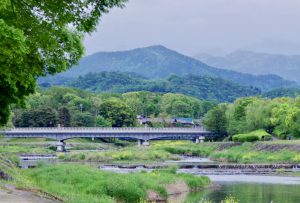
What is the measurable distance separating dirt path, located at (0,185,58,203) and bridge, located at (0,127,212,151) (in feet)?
285

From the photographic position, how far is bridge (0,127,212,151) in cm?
11188

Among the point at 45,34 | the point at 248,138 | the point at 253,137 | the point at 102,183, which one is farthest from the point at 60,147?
the point at 45,34

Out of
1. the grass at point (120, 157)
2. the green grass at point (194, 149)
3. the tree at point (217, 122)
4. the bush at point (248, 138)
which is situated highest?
the tree at point (217, 122)

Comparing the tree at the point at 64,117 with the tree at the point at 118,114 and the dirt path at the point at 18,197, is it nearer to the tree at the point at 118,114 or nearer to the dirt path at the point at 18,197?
the tree at the point at 118,114

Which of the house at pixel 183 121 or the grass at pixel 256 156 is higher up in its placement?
the house at pixel 183 121

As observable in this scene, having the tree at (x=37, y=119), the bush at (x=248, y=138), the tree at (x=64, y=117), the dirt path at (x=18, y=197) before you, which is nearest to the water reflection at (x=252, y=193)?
the dirt path at (x=18, y=197)

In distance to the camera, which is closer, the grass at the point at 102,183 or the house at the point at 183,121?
the grass at the point at 102,183

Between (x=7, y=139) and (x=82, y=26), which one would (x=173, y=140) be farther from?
(x=82, y=26)

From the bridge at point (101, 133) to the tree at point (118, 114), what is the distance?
21.6 m

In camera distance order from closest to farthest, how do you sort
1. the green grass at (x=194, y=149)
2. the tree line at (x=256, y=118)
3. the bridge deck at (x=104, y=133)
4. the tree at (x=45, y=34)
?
1. the tree at (x=45, y=34)
2. the tree line at (x=256, y=118)
3. the green grass at (x=194, y=149)
4. the bridge deck at (x=104, y=133)

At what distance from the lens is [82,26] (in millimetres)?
18984

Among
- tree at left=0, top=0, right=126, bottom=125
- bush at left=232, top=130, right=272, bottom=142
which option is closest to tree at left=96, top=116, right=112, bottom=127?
bush at left=232, top=130, right=272, bottom=142

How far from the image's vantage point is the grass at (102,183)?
33.0 m

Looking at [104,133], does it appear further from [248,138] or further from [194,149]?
[248,138]
